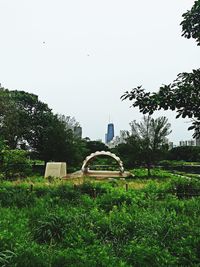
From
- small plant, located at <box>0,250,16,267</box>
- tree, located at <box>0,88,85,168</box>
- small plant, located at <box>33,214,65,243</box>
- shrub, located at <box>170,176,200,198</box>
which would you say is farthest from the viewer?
tree, located at <box>0,88,85,168</box>

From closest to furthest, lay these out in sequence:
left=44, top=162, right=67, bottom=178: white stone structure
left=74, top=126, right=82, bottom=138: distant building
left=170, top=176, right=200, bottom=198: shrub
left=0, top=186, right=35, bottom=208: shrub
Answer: left=0, top=186, right=35, bottom=208: shrub < left=170, top=176, right=200, bottom=198: shrub < left=44, top=162, right=67, bottom=178: white stone structure < left=74, top=126, right=82, bottom=138: distant building

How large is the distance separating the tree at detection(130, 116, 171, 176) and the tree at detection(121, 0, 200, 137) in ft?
81.4

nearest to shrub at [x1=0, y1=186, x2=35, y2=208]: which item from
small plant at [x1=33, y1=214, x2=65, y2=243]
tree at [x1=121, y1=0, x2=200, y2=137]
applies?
small plant at [x1=33, y1=214, x2=65, y2=243]

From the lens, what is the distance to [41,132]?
35.4 m

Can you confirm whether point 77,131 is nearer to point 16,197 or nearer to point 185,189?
point 185,189

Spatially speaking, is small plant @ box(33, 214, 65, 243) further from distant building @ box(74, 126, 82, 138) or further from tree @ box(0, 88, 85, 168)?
distant building @ box(74, 126, 82, 138)

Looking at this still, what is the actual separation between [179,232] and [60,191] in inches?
203

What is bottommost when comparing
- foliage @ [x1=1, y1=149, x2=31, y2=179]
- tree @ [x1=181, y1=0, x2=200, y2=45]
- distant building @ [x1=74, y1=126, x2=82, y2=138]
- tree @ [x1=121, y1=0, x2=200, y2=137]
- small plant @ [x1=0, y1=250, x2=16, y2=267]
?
small plant @ [x1=0, y1=250, x2=16, y2=267]

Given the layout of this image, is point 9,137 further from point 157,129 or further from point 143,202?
point 143,202

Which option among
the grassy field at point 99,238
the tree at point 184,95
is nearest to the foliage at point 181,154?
the grassy field at point 99,238

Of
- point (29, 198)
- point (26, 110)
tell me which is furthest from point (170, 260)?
point (26, 110)

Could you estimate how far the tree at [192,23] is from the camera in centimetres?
329

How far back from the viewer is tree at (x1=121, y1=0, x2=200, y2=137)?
10.7 feet

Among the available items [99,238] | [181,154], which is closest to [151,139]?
[181,154]
